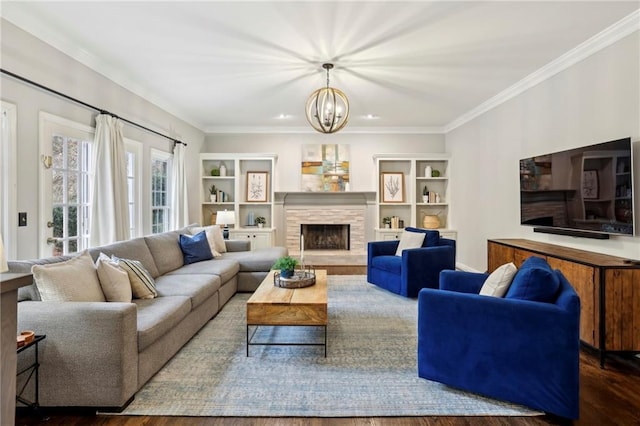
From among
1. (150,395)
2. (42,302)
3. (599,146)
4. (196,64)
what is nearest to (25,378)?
(42,302)

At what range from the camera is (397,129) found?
284 inches

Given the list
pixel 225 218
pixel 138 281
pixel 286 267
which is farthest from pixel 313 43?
pixel 225 218

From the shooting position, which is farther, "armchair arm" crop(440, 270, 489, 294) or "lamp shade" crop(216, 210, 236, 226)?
"lamp shade" crop(216, 210, 236, 226)

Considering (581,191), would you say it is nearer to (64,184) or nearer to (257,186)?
(64,184)

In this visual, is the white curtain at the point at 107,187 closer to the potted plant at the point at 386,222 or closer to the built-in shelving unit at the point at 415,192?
the built-in shelving unit at the point at 415,192

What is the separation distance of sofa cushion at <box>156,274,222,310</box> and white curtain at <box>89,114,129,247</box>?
756 mm

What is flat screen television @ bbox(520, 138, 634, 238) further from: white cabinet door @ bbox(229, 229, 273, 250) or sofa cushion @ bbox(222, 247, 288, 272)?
white cabinet door @ bbox(229, 229, 273, 250)

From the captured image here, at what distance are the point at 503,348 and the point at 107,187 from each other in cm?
390

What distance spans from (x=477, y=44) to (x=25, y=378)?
4.35 m

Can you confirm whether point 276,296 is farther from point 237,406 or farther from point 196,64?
point 196,64

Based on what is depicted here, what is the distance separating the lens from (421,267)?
4395mm

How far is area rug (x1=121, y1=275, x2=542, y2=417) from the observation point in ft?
6.88

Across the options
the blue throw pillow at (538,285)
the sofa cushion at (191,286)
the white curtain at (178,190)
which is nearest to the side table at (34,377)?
the sofa cushion at (191,286)

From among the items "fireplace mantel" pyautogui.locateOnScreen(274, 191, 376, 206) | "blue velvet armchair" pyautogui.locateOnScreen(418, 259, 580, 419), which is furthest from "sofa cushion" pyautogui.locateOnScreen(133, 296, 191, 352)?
"fireplace mantel" pyautogui.locateOnScreen(274, 191, 376, 206)
